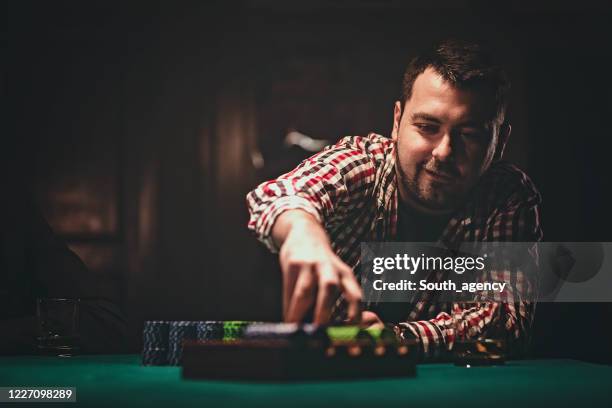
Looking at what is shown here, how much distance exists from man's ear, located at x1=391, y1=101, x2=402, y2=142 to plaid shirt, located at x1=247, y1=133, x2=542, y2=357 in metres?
0.04

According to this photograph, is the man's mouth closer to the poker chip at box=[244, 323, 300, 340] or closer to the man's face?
the man's face

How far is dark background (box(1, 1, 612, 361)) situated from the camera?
3844 millimetres

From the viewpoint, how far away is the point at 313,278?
80.4 inches

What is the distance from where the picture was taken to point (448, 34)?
380 centimetres

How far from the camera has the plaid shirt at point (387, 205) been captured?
316 centimetres

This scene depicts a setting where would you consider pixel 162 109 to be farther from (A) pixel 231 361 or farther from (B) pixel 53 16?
(A) pixel 231 361

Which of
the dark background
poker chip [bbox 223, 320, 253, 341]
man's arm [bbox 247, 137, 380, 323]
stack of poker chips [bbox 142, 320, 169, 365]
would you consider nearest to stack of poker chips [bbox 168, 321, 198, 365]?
stack of poker chips [bbox 142, 320, 169, 365]

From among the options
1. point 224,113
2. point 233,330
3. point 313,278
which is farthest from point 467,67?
point 233,330

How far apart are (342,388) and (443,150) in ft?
6.79

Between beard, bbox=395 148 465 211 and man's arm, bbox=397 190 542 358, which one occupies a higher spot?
beard, bbox=395 148 465 211

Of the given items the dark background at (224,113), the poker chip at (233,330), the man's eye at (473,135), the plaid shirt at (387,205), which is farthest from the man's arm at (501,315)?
the poker chip at (233,330)

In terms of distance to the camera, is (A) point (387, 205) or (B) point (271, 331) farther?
(A) point (387, 205)

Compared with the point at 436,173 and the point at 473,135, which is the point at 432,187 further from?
the point at 473,135

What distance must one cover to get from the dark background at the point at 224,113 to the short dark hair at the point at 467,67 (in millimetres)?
63
